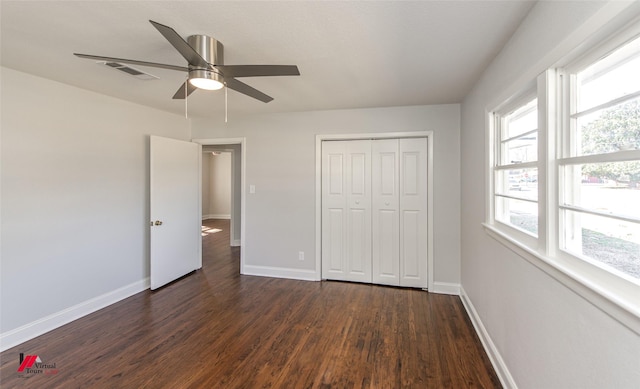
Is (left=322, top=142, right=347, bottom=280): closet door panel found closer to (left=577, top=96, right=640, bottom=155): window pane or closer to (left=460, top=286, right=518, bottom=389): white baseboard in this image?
(left=460, top=286, right=518, bottom=389): white baseboard

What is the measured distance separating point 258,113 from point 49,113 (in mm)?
2224

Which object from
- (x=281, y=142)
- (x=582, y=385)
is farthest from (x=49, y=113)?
(x=582, y=385)

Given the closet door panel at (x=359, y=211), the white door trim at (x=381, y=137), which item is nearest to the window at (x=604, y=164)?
the white door trim at (x=381, y=137)

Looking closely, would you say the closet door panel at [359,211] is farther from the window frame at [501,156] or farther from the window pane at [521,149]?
the window pane at [521,149]

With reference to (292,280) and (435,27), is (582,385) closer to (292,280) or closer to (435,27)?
(435,27)

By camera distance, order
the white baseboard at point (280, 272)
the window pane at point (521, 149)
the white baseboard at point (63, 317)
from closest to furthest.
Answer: the window pane at point (521, 149), the white baseboard at point (63, 317), the white baseboard at point (280, 272)

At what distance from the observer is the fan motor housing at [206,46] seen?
1.81 m

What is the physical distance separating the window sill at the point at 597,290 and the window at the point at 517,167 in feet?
1.02

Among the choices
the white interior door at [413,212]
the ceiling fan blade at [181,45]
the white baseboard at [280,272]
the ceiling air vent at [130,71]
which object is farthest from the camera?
the white baseboard at [280,272]

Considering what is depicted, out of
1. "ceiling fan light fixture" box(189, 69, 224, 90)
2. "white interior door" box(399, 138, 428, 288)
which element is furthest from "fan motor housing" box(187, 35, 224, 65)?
"white interior door" box(399, 138, 428, 288)

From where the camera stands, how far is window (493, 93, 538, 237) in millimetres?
1685

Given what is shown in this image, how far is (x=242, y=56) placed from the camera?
2.10 m

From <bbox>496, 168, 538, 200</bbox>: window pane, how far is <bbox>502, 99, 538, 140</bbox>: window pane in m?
0.27

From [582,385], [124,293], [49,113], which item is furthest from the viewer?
[124,293]
